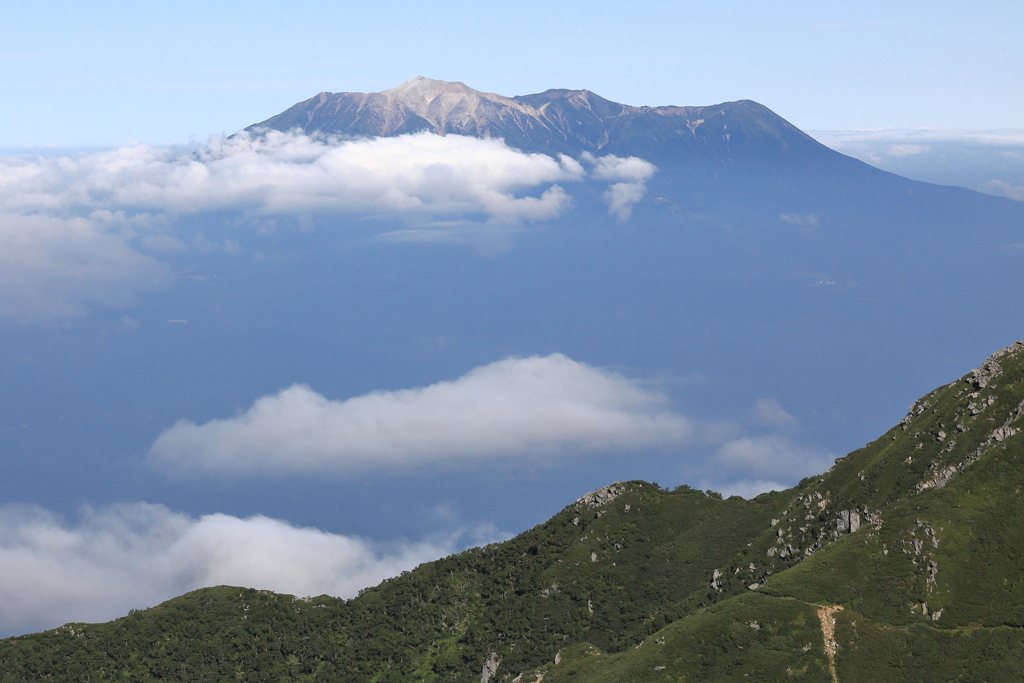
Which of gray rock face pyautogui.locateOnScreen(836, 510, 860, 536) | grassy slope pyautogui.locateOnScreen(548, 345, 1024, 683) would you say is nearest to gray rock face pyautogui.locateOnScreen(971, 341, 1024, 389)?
grassy slope pyautogui.locateOnScreen(548, 345, 1024, 683)

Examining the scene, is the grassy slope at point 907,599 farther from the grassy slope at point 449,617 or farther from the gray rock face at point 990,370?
the grassy slope at point 449,617

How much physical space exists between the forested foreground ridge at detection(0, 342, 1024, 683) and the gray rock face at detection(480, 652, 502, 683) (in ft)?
1.61

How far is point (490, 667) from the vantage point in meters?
165

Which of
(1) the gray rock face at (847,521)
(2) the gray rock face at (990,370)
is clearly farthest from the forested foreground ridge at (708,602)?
(2) the gray rock face at (990,370)

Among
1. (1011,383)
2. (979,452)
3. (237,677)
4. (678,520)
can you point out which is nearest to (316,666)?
(237,677)

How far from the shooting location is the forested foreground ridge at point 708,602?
112 metres

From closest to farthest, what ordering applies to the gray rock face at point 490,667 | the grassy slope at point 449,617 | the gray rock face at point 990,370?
the gray rock face at point 990,370, the grassy slope at point 449,617, the gray rock face at point 490,667

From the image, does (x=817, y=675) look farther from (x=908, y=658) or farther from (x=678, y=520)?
(x=678, y=520)

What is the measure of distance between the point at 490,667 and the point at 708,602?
46.5 metres

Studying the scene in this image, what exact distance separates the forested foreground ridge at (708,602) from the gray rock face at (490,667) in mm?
492

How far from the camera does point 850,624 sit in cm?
11325

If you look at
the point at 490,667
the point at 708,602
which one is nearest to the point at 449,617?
the point at 490,667

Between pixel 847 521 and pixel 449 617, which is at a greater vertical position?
pixel 847 521

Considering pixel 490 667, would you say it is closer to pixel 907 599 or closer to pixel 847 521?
pixel 847 521
